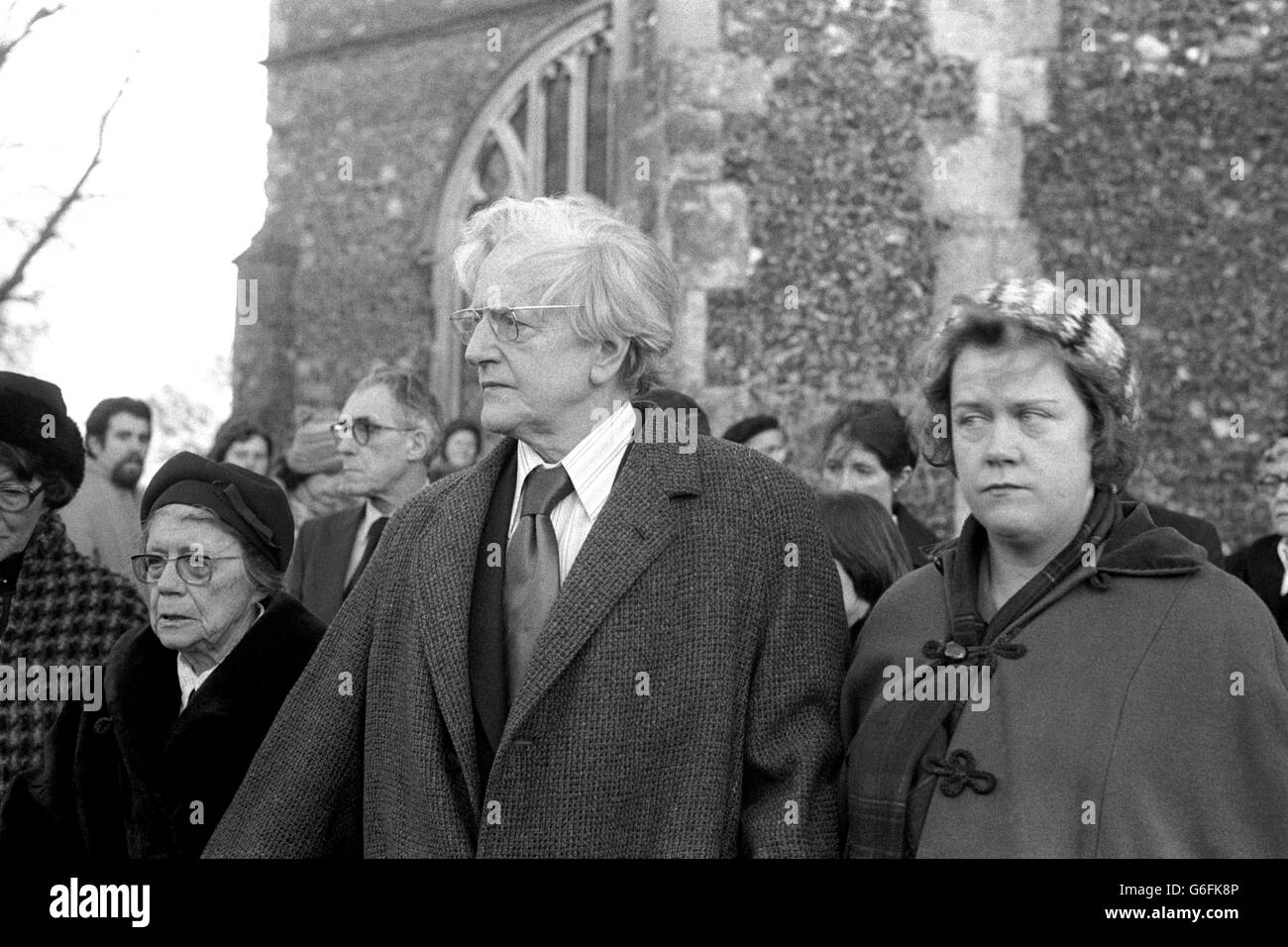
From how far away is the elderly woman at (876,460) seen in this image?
608 cm

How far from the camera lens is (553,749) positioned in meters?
3.18

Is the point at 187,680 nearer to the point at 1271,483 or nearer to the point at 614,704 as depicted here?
the point at 614,704

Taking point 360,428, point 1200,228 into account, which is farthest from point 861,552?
point 1200,228

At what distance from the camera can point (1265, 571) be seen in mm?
7039

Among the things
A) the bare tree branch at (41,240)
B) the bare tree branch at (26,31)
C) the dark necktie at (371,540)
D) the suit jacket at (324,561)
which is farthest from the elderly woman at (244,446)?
the bare tree branch at (41,240)

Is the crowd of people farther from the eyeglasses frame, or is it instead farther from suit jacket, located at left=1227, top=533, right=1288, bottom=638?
suit jacket, located at left=1227, top=533, right=1288, bottom=638

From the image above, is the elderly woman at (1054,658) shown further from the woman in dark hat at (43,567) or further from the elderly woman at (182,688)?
the woman in dark hat at (43,567)

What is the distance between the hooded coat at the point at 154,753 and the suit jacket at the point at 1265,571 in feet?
13.4

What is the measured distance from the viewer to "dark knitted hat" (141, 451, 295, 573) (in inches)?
160

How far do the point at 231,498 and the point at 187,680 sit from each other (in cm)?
39

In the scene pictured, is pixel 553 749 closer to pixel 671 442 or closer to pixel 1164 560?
pixel 671 442

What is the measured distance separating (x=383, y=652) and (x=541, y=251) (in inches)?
30.2

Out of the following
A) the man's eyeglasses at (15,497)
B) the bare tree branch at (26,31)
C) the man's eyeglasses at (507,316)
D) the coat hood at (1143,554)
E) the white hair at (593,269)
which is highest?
the bare tree branch at (26,31)

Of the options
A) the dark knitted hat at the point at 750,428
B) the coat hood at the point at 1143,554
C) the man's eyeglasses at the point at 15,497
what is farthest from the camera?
the dark knitted hat at the point at 750,428
